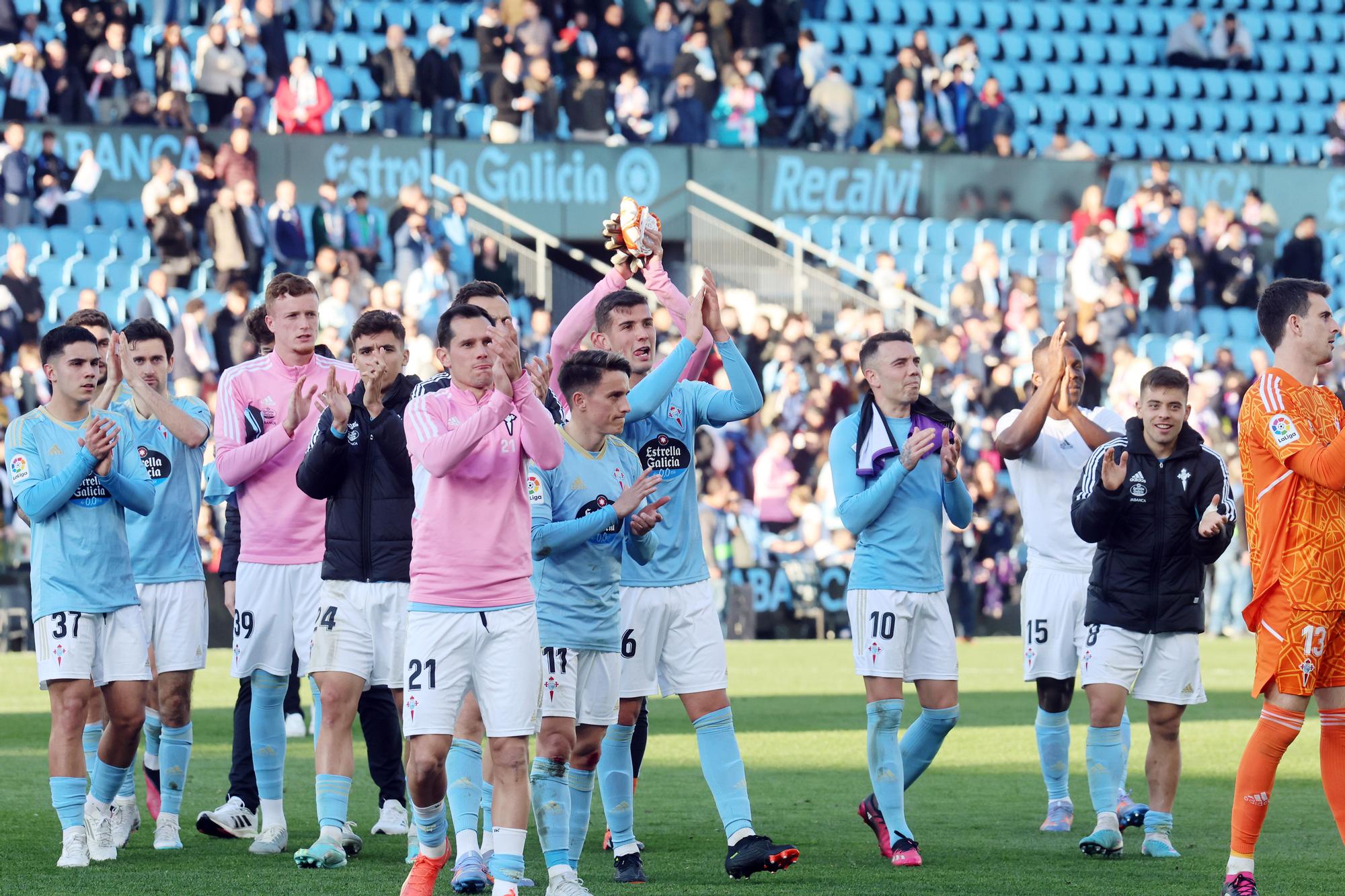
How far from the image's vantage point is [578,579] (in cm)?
722

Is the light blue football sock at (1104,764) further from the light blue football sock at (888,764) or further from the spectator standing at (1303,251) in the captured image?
the spectator standing at (1303,251)

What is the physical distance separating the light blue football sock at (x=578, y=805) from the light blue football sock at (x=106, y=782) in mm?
2034

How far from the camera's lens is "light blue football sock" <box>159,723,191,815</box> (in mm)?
8297

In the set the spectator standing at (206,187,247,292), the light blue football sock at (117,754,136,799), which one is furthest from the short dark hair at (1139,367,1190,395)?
the spectator standing at (206,187,247,292)

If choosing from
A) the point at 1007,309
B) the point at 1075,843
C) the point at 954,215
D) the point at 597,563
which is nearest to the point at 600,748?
the point at 597,563

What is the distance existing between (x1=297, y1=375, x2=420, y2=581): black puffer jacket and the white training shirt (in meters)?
3.03

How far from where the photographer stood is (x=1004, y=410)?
23.2m

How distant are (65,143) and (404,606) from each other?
53.0ft

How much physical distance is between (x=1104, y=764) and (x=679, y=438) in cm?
241

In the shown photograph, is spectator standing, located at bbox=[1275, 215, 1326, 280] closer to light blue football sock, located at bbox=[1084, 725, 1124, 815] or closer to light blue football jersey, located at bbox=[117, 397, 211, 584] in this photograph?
light blue football sock, located at bbox=[1084, 725, 1124, 815]

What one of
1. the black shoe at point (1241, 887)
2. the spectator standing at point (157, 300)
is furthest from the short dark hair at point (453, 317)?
the spectator standing at point (157, 300)

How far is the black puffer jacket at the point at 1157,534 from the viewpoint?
823cm

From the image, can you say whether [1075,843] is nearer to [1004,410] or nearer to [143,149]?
[1004,410]

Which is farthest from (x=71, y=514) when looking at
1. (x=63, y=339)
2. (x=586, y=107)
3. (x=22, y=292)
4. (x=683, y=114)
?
(x=683, y=114)
